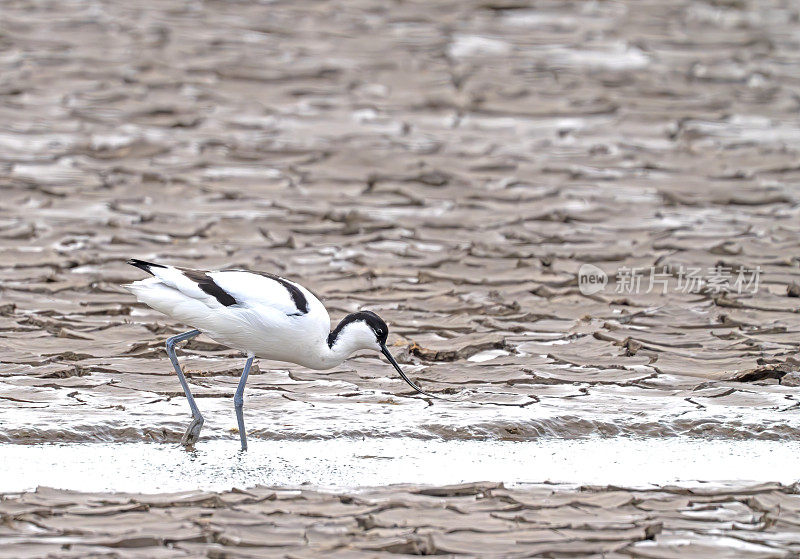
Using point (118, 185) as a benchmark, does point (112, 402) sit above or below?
below

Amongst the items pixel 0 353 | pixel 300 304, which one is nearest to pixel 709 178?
pixel 300 304

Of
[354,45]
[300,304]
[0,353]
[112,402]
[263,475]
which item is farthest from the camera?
[354,45]

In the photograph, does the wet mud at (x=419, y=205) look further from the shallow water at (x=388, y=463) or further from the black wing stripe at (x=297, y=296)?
the black wing stripe at (x=297, y=296)

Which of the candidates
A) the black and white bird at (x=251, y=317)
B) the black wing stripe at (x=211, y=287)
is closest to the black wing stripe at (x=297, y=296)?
the black and white bird at (x=251, y=317)

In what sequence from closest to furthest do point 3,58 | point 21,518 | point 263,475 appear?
point 21,518, point 263,475, point 3,58

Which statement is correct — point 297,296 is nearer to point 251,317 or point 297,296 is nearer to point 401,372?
point 251,317

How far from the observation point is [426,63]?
10703 mm

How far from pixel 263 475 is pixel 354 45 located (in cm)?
708

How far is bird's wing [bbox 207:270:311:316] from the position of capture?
16.3 feet

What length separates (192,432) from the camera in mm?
4926

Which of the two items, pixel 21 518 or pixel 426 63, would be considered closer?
pixel 21 518

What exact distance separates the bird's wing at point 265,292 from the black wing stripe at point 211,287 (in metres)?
0.01

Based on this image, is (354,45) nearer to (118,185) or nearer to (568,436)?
(118,185)

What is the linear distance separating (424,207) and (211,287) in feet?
11.3
